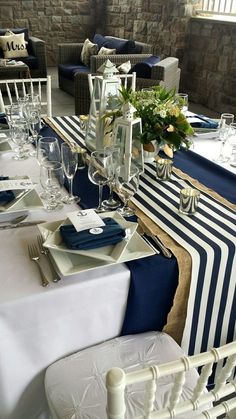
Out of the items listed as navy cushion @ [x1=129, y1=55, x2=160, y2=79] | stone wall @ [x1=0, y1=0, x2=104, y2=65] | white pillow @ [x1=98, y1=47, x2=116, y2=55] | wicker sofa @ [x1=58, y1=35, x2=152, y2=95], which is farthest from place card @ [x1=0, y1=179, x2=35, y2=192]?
stone wall @ [x1=0, y1=0, x2=104, y2=65]

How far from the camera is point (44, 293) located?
945 millimetres

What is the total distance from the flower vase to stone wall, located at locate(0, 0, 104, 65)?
7.34m

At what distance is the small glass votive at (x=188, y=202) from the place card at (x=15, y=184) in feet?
1.70

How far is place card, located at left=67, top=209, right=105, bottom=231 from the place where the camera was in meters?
1.10

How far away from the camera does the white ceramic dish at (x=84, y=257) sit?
1005 millimetres

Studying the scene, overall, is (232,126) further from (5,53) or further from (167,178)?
(5,53)

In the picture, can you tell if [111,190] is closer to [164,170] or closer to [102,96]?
[164,170]

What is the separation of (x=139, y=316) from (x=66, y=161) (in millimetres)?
624

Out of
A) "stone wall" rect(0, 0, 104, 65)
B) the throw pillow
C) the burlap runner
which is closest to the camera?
the burlap runner

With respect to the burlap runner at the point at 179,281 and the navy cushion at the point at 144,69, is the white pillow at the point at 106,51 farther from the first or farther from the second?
the burlap runner at the point at 179,281

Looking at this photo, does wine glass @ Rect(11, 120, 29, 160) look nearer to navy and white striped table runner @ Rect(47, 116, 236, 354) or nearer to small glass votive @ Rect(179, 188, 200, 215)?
navy and white striped table runner @ Rect(47, 116, 236, 354)

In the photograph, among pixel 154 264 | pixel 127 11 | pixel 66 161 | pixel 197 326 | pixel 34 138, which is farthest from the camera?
pixel 127 11

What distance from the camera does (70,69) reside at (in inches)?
233

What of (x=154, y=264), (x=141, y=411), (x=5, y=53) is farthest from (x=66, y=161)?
(x=5, y=53)
